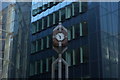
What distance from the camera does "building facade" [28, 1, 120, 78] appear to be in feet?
80.8

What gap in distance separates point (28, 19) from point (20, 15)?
10.5ft

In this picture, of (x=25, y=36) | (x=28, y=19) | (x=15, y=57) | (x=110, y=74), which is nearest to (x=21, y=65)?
(x=15, y=57)

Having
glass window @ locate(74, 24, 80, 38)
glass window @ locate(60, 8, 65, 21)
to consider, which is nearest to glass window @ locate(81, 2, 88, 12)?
glass window @ locate(74, 24, 80, 38)

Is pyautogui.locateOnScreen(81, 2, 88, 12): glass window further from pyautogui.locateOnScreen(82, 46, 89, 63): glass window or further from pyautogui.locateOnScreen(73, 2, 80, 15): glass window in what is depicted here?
pyautogui.locateOnScreen(82, 46, 89, 63): glass window

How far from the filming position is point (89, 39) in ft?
84.5

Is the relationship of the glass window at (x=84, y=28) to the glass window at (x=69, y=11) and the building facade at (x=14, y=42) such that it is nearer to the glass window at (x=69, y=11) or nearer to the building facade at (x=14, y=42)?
the glass window at (x=69, y=11)

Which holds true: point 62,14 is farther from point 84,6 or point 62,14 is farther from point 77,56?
point 77,56

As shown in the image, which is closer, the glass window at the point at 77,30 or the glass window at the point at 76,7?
the glass window at the point at 77,30

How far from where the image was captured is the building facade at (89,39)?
24.6m

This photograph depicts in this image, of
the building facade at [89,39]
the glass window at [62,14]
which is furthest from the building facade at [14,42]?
the glass window at [62,14]

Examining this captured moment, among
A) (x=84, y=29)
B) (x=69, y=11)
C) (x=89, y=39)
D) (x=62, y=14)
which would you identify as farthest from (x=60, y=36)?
(x=62, y=14)

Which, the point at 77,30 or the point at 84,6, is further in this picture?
the point at 77,30

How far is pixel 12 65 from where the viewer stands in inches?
1095

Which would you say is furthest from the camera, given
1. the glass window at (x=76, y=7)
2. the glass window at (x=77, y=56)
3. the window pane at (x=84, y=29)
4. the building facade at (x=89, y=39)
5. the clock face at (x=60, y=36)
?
the glass window at (x=76, y=7)
